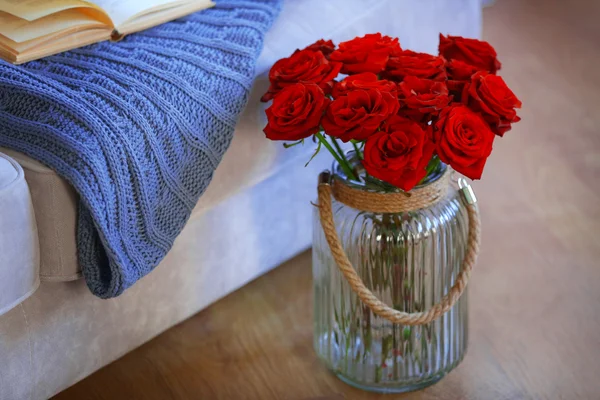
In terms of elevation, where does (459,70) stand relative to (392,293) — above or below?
above

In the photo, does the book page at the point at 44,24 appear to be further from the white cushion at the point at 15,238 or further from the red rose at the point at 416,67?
the red rose at the point at 416,67

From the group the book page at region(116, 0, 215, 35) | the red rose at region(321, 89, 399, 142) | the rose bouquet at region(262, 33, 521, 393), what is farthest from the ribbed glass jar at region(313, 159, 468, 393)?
the book page at region(116, 0, 215, 35)

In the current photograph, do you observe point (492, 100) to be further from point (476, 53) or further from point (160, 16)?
point (160, 16)

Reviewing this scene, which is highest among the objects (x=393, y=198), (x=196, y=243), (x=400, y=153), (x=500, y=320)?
(x=400, y=153)

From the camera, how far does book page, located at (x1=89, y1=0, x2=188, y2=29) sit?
1.26m

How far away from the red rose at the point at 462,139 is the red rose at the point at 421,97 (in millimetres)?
16

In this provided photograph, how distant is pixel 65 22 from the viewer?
1.22 m

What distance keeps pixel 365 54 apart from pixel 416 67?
75 mm

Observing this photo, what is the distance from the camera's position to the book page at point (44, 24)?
1.18m

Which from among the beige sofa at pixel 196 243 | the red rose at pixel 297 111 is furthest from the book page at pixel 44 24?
the red rose at pixel 297 111

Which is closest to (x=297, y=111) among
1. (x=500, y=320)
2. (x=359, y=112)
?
(x=359, y=112)

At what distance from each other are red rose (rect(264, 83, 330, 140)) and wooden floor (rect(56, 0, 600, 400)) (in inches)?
16.8

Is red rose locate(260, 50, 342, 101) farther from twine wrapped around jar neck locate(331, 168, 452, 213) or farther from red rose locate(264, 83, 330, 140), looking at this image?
twine wrapped around jar neck locate(331, 168, 452, 213)

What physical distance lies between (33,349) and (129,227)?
22 cm
